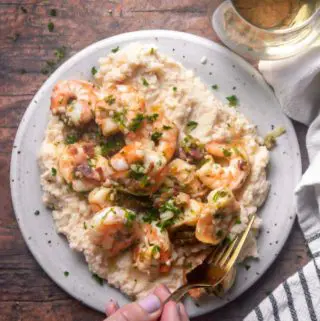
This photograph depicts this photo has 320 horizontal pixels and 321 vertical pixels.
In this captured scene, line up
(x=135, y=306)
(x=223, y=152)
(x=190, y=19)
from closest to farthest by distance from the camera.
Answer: (x=135, y=306), (x=223, y=152), (x=190, y=19)

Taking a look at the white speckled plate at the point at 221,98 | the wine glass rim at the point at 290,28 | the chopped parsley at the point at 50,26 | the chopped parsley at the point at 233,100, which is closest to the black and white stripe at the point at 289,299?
the white speckled plate at the point at 221,98

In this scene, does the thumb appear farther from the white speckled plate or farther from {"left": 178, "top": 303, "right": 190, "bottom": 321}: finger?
the white speckled plate

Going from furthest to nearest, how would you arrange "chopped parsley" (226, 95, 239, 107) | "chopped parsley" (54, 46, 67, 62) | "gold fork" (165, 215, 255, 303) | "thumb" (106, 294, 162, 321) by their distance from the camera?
"chopped parsley" (54, 46, 67, 62) → "chopped parsley" (226, 95, 239, 107) → "gold fork" (165, 215, 255, 303) → "thumb" (106, 294, 162, 321)

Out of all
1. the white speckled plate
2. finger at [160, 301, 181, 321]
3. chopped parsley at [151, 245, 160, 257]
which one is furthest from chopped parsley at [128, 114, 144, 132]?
finger at [160, 301, 181, 321]

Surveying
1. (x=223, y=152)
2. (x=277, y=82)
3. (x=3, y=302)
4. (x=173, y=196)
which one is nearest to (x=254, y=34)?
(x=277, y=82)

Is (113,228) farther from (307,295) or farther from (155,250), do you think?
(307,295)

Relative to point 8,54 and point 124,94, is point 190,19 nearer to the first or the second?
point 124,94
